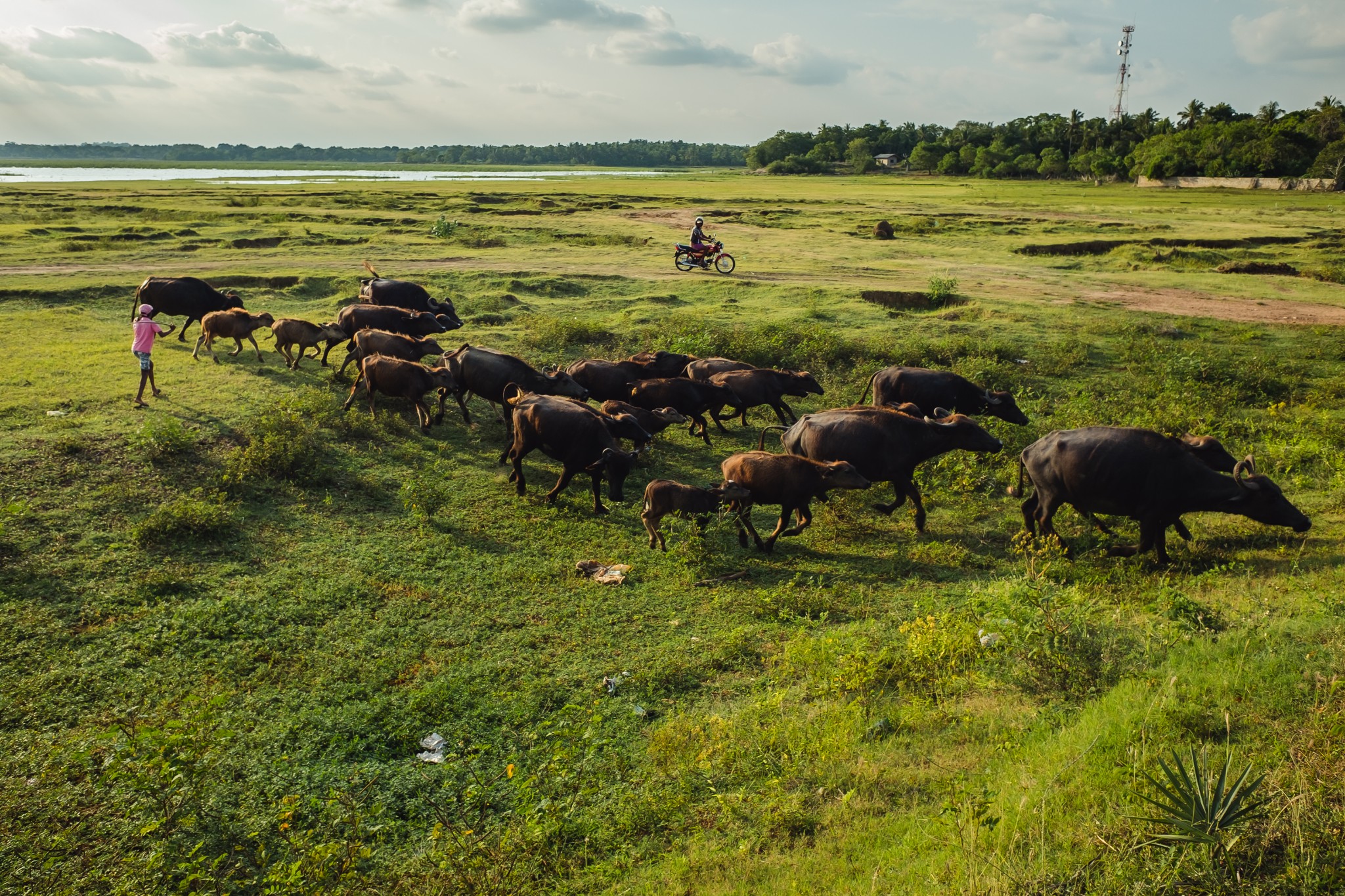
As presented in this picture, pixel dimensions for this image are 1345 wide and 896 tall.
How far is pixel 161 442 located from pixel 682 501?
6.27 m

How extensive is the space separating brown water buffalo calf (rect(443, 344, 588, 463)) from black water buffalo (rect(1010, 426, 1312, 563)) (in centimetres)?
668

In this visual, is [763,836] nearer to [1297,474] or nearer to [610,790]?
[610,790]

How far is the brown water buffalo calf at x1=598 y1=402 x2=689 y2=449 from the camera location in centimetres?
1113

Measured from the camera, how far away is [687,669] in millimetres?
6430

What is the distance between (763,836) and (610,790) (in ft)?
3.42

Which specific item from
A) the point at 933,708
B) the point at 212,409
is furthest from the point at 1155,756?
the point at 212,409

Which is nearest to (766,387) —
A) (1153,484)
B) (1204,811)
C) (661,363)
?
(661,363)

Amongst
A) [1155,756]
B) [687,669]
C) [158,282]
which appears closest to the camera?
[1155,756]

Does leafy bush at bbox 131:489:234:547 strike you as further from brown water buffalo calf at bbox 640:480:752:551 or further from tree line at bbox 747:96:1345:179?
tree line at bbox 747:96:1345:179

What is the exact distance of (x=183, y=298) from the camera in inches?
613

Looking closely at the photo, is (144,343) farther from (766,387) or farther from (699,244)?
(699,244)

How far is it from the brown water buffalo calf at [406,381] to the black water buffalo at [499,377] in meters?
0.23

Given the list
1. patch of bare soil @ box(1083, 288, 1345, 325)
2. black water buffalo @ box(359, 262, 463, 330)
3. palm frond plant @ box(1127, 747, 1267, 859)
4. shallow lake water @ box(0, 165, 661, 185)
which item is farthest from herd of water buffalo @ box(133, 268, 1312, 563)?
shallow lake water @ box(0, 165, 661, 185)

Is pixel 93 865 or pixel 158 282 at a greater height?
pixel 158 282
